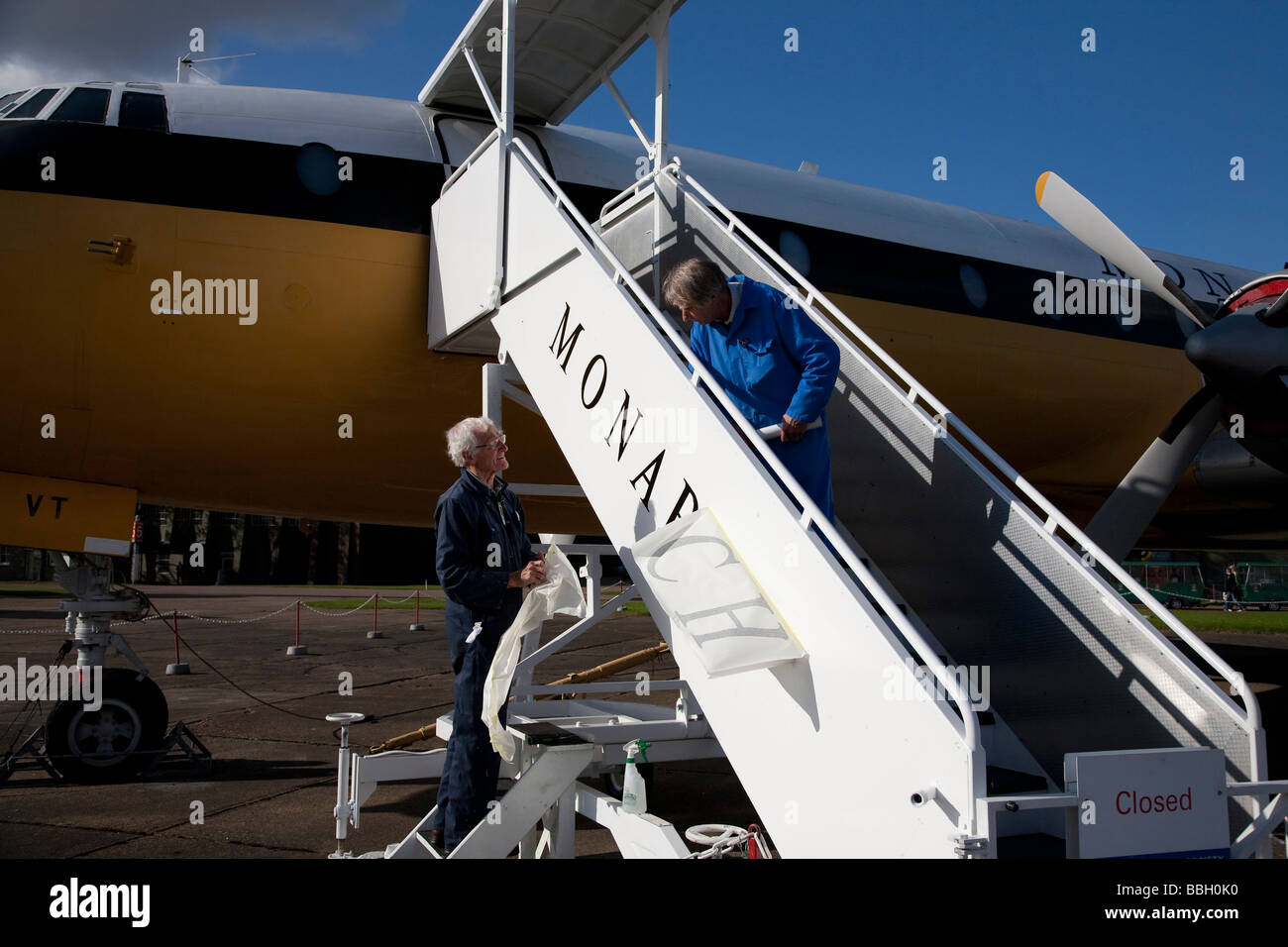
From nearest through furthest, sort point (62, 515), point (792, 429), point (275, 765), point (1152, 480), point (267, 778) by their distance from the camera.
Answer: point (792, 429) < point (1152, 480) < point (62, 515) < point (267, 778) < point (275, 765)

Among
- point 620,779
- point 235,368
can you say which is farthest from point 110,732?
point 620,779

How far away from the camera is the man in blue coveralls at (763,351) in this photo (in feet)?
13.6

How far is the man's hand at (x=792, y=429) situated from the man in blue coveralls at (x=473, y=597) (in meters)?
1.22

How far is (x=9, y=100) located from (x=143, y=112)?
3.34 feet

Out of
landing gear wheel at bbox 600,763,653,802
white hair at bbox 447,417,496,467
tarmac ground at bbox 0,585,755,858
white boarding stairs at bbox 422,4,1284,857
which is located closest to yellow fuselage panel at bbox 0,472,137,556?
tarmac ground at bbox 0,585,755,858

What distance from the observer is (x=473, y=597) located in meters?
4.31

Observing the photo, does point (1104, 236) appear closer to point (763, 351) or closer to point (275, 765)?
point (763, 351)

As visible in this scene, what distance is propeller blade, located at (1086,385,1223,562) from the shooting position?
20.6ft

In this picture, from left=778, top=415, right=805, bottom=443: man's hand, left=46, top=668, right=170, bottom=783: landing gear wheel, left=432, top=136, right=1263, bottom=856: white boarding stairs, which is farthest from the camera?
left=46, top=668, right=170, bottom=783: landing gear wheel

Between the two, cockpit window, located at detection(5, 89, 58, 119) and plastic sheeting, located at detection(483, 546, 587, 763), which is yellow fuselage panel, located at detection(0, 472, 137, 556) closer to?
cockpit window, located at detection(5, 89, 58, 119)

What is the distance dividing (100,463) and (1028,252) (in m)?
9.49

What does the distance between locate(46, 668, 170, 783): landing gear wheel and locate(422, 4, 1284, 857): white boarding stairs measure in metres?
4.30
